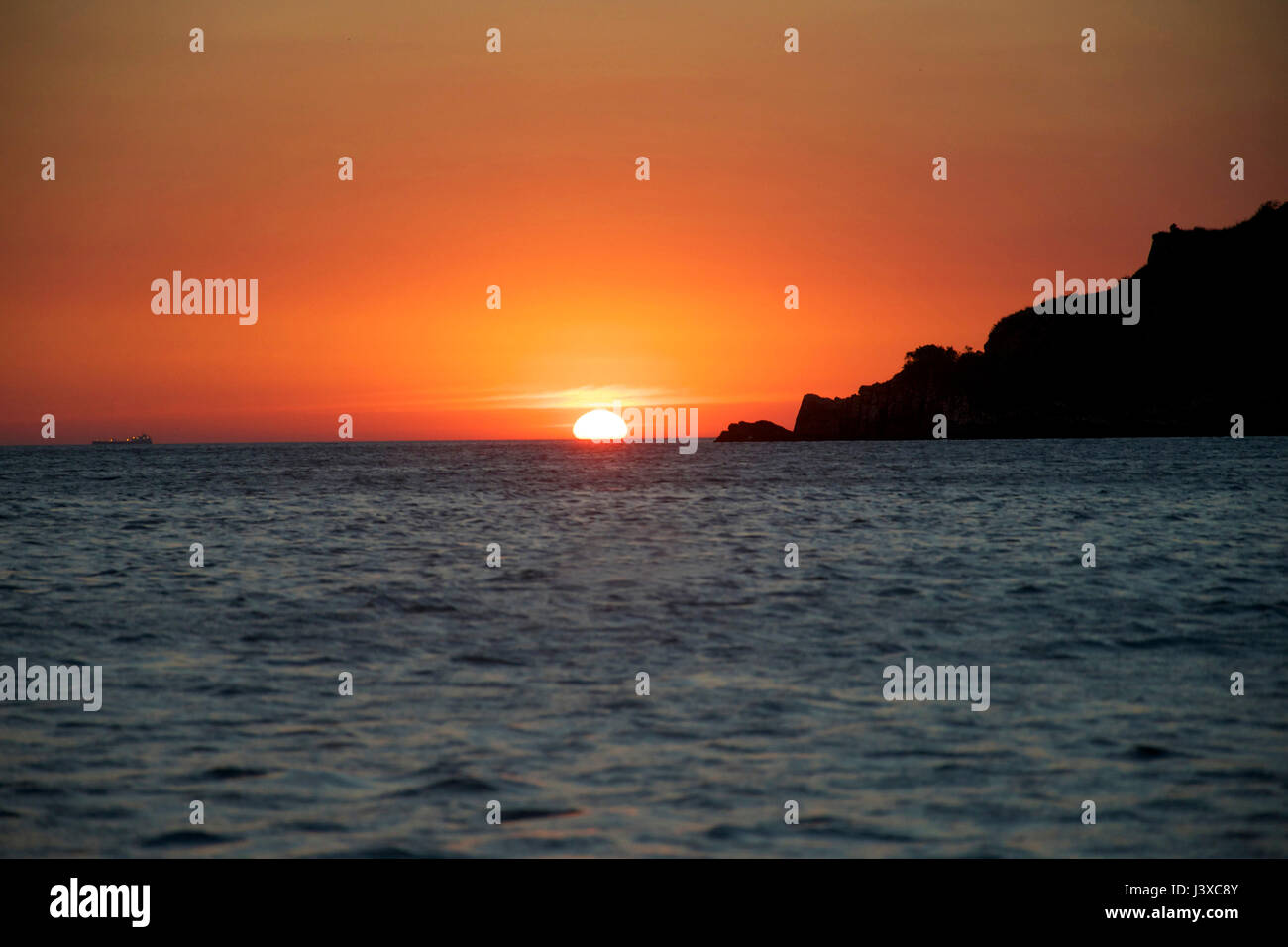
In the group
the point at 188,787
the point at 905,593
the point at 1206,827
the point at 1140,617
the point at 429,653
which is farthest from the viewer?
the point at 905,593

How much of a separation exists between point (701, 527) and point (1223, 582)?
67.3ft

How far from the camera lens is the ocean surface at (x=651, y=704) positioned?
9.53 meters

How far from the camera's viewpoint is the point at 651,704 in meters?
13.6

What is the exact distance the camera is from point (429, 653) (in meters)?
17.1

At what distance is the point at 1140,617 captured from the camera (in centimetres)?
2042

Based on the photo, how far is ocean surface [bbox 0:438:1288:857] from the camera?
9.53 metres

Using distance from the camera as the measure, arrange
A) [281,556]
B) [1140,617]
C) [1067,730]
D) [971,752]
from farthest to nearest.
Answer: [281,556]
[1140,617]
[1067,730]
[971,752]
